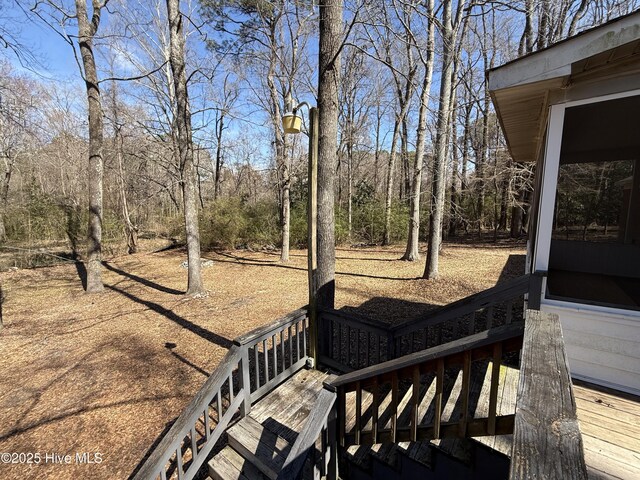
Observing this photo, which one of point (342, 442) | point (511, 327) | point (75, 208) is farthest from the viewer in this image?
point (75, 208)

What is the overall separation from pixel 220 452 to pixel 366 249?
11827 millimetres

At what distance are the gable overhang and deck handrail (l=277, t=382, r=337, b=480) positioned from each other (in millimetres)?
2844

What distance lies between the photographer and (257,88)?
551 inches

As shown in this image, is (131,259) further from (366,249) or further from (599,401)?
(599,401)

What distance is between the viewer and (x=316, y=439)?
6.14ft

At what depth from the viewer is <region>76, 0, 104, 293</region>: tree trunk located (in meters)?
7.69

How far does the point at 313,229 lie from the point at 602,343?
2748 mm

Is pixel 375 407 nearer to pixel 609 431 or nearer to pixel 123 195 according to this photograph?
pixel 609 431

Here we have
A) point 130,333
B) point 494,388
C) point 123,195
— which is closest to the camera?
point 494,388

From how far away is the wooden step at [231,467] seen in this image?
255 cm

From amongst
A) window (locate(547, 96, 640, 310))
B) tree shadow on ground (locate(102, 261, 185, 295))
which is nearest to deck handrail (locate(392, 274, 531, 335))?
window (locate(547, 96, 640, 310))

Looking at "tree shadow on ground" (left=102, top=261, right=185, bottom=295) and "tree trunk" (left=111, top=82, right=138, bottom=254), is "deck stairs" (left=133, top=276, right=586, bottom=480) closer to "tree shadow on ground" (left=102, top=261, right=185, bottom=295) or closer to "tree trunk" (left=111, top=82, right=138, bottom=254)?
"tree shadow on ground" (left=102, top=261, right=185, bottom=295)

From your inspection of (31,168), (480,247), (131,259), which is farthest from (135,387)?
(31,168)

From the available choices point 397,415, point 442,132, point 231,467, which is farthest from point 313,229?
point 442,132
